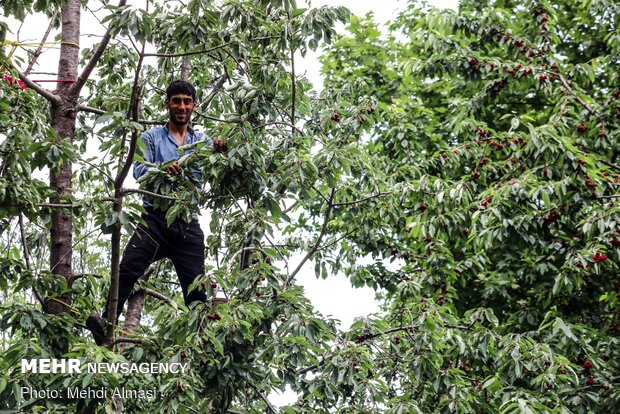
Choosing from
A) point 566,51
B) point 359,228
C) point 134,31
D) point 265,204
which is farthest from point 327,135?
point 566,51

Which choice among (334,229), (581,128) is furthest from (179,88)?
(581,128)

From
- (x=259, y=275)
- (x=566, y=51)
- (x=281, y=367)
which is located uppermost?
(x=566, y=51)

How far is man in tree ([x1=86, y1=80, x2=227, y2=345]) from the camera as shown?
16.4 feet

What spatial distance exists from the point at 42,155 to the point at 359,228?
11.8ft

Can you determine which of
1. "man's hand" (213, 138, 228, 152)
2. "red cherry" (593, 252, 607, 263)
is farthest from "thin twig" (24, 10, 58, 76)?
"red cherry" (593, 252, 607, 263)

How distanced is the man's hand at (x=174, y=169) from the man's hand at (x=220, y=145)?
0.21m

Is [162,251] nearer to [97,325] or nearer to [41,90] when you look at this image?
[97,325]

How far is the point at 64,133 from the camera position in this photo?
5.39 metres

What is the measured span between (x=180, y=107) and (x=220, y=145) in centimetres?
79

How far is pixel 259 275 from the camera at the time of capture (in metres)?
4.57

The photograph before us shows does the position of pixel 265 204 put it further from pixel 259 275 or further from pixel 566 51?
pixel 566 51

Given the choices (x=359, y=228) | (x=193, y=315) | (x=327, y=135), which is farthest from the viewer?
(x=359, y=228)

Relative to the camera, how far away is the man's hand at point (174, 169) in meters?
4.48

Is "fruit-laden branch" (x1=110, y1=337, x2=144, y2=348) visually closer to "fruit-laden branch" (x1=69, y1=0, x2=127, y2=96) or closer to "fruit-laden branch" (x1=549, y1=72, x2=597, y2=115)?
"fruit-laden branch" (x1=69, y1=0, x2=127, y2=96)
